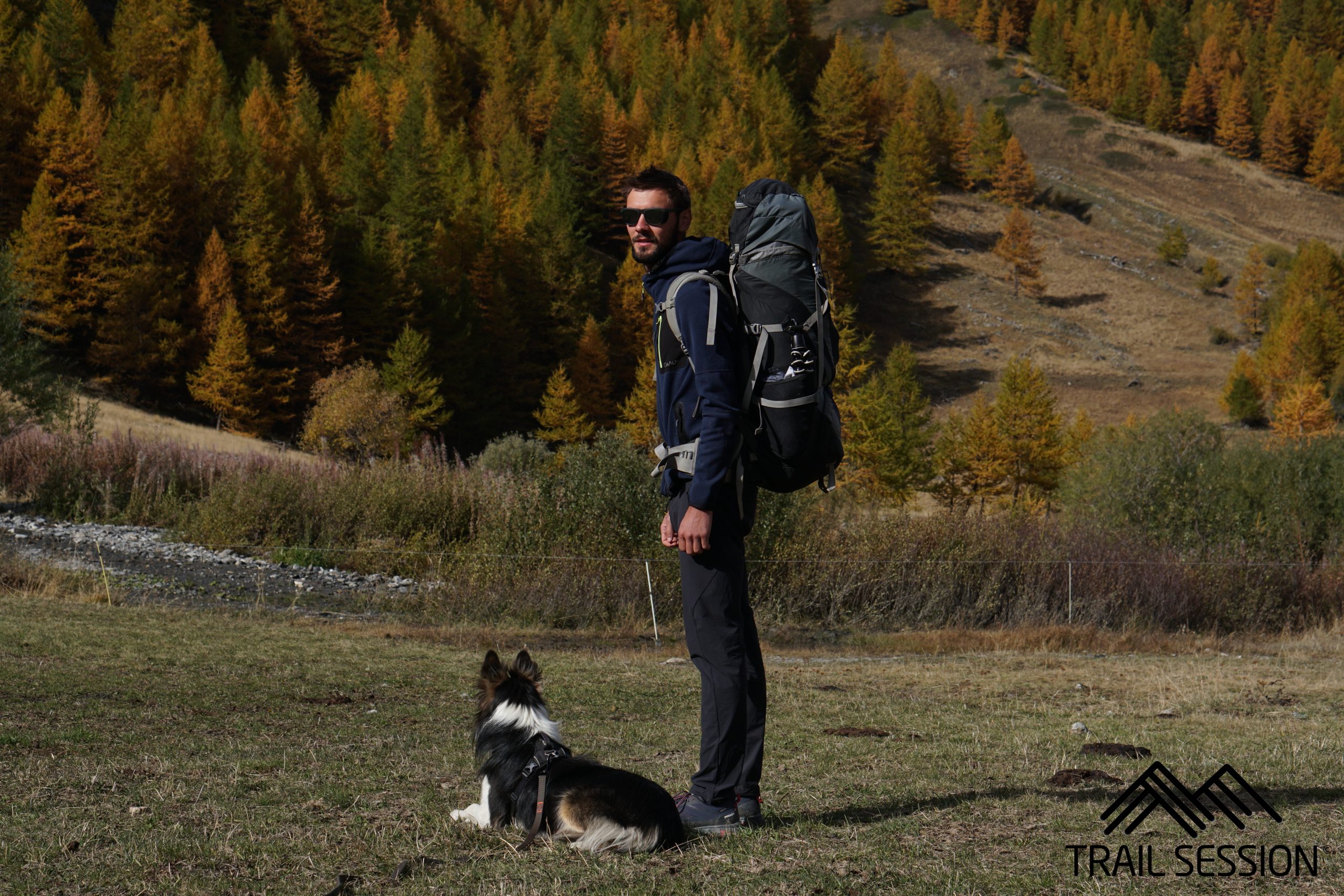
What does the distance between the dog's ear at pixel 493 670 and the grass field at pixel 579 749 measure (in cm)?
56

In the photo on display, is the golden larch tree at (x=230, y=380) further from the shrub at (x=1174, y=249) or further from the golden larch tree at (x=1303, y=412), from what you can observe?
the shrub at (x=1174, y=249)

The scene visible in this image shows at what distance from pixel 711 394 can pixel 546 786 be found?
149 centimetres

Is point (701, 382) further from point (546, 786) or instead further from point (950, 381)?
point (950, 381)

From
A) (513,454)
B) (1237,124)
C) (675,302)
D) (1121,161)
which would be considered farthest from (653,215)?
(1237,124)

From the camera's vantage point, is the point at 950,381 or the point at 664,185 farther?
the point at 950,381

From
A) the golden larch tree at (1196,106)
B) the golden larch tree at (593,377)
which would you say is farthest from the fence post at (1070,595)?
the golden larch tree at (1196,106)

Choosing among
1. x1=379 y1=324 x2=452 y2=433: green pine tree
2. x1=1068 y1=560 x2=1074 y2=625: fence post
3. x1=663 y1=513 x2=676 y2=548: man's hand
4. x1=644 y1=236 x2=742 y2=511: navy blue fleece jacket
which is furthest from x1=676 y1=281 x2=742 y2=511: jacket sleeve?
x1=379 y1=324 x2=452 y2=433: green pine tree

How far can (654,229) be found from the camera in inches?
164

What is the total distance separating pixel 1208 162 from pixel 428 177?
88185mm

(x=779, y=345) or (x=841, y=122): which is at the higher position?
(x=841, y=122)

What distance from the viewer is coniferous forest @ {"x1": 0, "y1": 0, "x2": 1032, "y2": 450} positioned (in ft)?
179

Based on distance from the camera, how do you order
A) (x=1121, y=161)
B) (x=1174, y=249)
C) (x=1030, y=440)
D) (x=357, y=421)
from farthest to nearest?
(x=1121, y=161), (x=1174, y=249), (x=1030, y=440), (x=357, y=421)

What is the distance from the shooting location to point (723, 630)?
161 inches

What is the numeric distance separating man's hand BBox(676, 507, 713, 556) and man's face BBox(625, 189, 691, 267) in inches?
36.4
